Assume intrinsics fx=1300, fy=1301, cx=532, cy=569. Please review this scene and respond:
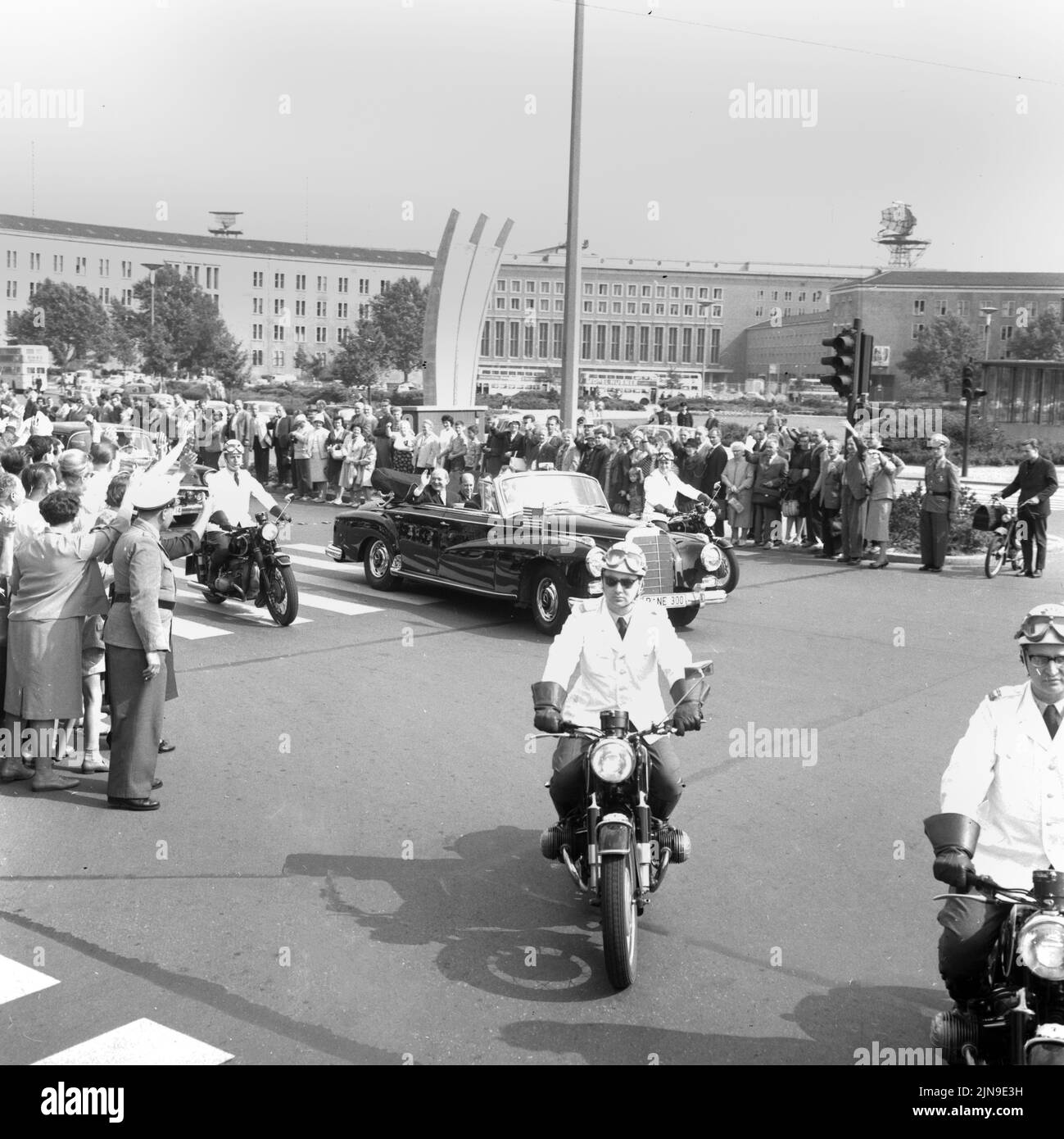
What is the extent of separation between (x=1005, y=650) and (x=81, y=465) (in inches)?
322

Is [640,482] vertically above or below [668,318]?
below

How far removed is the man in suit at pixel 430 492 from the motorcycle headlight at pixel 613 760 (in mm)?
9894

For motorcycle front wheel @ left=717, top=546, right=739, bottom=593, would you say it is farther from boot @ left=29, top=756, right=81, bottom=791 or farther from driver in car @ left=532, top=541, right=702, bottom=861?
driver in car @ left=532, top=541, right=702, bottom=861

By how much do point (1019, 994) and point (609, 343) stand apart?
466ft

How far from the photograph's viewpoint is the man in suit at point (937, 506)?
1702 centimetres

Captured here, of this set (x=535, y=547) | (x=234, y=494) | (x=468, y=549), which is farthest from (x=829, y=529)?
(x=234, y=494)

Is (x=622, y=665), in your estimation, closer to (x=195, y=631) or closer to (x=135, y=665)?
(x=135, y=665)

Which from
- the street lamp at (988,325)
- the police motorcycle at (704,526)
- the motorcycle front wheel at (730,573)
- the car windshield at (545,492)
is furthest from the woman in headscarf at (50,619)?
the street lamp at (988,325)

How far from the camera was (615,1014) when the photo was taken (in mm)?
4898

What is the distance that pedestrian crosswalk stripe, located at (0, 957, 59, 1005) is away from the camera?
505cm

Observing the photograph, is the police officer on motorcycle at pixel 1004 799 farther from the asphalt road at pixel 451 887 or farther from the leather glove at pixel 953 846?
the asphalt road at pixel 451 887

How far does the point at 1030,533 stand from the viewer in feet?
56.3

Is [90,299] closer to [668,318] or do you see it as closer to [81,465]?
[668,318]
